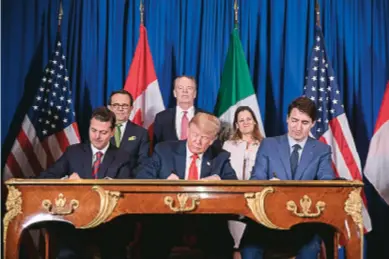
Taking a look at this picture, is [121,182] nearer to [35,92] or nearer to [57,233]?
[57,233]

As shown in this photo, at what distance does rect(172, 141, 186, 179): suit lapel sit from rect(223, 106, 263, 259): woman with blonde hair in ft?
3.71

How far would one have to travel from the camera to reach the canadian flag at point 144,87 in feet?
19.8

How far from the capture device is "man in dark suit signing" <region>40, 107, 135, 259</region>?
13.8 ft

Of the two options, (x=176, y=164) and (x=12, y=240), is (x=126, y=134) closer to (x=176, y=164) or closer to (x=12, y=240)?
(x=176, y=164)

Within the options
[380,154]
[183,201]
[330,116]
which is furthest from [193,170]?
[380,154]

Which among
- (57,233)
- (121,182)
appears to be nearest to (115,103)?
(57,233)

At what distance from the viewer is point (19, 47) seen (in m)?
6.21

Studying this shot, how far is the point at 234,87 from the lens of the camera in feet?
19.9

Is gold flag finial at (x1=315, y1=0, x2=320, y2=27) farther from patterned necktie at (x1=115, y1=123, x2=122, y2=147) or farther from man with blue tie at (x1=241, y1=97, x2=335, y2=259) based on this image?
patterned necktie at (x1=115, y1=123, x2=122, y2=147)

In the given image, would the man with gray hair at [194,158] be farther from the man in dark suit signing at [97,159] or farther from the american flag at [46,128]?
the american flag at [46,128]

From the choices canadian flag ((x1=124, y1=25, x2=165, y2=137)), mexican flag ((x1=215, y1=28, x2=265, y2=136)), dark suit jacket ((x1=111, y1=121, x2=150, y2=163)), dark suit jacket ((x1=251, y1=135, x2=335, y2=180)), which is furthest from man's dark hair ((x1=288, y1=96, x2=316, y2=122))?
canadian flag ((x1=124, y1=25, x2=165, y2=137))

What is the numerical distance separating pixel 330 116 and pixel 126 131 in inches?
82.9

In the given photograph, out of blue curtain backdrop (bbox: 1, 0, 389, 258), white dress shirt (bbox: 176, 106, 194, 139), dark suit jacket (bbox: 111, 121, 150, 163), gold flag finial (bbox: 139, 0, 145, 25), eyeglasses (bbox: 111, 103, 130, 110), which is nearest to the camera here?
dark suit jacket (bbox: 111, 121, 150, 163)

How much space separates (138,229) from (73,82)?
7.02ft
